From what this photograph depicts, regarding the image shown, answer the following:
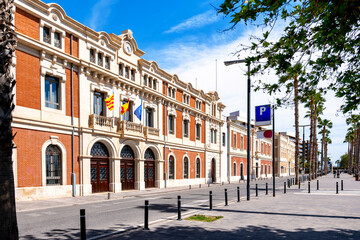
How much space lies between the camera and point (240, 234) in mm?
8305

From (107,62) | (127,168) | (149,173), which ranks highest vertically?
(107,62)

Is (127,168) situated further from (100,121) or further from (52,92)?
(52,92)

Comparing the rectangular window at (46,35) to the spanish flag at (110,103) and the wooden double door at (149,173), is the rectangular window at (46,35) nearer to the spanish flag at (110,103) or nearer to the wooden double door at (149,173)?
the spanish flag at (110,103)

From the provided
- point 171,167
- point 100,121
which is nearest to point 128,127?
point 100,121

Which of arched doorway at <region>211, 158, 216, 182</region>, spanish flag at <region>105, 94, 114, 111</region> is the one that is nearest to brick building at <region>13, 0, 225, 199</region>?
spanish flag at <region>105, 94, 114, 111</region>

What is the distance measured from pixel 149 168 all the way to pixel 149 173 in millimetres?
498

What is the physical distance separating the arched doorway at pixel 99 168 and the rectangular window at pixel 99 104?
2.49 m

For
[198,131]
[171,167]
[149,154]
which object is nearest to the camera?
[149,154]

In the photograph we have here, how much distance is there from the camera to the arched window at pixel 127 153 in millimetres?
26500

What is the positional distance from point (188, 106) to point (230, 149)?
1546cm

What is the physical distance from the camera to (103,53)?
24344 mm

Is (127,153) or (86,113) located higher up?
(86,113)

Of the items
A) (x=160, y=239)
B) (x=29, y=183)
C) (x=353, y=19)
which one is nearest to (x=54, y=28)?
(x=29, y=183)

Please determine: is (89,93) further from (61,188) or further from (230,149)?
(230,149)
